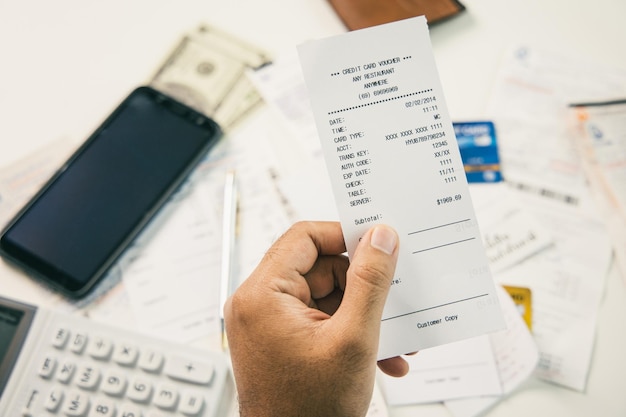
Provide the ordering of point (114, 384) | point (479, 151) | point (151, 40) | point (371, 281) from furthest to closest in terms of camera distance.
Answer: point (151, 40) → point (479, 151) → point (114, 384) → point (371, 281)

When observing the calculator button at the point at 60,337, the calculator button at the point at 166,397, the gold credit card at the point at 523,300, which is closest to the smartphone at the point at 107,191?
the calculator button at the point at 60,337

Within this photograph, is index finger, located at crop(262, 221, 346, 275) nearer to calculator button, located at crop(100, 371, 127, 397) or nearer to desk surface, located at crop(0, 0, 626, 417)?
calculator button, located at crop(100, 371, 127, 397)

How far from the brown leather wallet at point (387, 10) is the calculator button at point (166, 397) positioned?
541 mm

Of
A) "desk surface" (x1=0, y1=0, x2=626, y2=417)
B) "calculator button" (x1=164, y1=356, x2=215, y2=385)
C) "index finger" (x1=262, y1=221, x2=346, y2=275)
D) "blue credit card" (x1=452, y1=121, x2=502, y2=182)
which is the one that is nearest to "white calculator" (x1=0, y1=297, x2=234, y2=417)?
"calculator button" (x1=164, y1=356, x2=215, y2=385)

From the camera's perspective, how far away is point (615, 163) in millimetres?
584

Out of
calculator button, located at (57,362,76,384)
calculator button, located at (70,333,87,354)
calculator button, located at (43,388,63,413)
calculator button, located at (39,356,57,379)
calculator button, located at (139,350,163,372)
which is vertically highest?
calculator button, located at (70,333,87,354)

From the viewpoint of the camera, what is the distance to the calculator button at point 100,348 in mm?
466

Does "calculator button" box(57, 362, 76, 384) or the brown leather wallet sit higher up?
the brown leather wallet

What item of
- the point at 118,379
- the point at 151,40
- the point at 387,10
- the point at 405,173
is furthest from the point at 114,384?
the point at 387,10

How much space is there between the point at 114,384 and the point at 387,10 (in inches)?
24.0

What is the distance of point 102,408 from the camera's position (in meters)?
Answer: 0.45

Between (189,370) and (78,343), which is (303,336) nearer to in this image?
(189,370)

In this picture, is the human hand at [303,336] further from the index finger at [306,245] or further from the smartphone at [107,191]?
the smartphone at [107,191]

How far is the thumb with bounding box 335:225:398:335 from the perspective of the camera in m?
0.35
